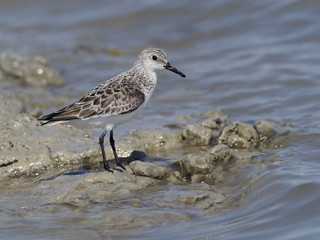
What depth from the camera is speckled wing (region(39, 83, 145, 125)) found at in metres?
8.46

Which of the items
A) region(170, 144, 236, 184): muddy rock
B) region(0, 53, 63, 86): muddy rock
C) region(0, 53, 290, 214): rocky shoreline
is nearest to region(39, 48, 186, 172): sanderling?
region(0, 53, 290, 214): rocky shoreline

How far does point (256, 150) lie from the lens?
952 cm

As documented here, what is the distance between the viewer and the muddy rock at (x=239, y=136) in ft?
31.8

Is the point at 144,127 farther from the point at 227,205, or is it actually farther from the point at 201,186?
the point at 227,205

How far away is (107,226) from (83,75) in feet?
27.8

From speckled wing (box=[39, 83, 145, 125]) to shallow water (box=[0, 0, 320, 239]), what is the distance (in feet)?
4.00

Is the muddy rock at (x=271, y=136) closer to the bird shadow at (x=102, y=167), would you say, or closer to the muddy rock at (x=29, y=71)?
the bird shadow at (x=102, y=167)

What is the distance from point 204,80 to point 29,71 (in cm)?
415

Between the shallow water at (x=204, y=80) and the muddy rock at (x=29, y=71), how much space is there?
1.21ft

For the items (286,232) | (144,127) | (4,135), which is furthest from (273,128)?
(4,135)

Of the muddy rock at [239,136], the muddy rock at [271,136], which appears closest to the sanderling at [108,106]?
the muddy rock at [239,136]

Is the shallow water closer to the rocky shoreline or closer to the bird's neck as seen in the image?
the rocky shoreline

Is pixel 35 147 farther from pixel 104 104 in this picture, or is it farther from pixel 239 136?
pixel 239 136

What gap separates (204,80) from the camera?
45.6 ft
